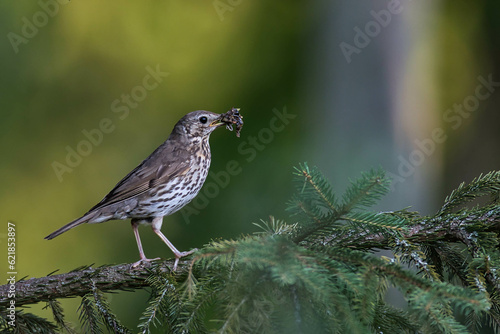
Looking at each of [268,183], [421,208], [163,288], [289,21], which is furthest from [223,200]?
[163,288]

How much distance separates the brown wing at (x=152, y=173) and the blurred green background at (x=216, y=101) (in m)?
1.98

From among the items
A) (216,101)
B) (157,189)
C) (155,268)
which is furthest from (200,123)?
(216,101)

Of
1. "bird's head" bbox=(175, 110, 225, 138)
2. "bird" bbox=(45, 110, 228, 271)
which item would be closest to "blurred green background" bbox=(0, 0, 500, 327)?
"bird's head" bbox=(175, 110, 225, 138)

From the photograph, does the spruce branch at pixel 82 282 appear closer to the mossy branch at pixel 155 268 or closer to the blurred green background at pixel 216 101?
the mossy branch at pixel 155 268

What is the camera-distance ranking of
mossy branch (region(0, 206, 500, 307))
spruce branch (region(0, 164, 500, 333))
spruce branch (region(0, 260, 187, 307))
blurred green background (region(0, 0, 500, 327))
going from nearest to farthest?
spruce branch (region(0, 164, 500, 333)) → mossy branch (region(0, 206, 500, 307)) → spruce branch (region(0, 260, 187, 307)) → blurred green background (region(0, 0, 500, 327))

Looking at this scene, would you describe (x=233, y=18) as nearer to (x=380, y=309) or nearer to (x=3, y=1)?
(x=3, y=1)

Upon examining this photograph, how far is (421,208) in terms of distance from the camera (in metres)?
5.92

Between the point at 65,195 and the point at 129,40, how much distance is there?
2.06 meters

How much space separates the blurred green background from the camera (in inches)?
236

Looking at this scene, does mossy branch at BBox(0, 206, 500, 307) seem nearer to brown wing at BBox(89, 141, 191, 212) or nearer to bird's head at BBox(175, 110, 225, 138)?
brown wing at BBox(89, 141, 191, 212)

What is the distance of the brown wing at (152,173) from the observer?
3.90m

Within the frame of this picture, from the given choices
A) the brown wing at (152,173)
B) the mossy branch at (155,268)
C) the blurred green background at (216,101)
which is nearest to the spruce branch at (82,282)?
the mossy branch at (155,268)

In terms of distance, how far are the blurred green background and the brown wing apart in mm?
1976

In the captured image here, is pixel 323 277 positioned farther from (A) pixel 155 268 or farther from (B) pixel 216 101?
(B) pixel 216 101
